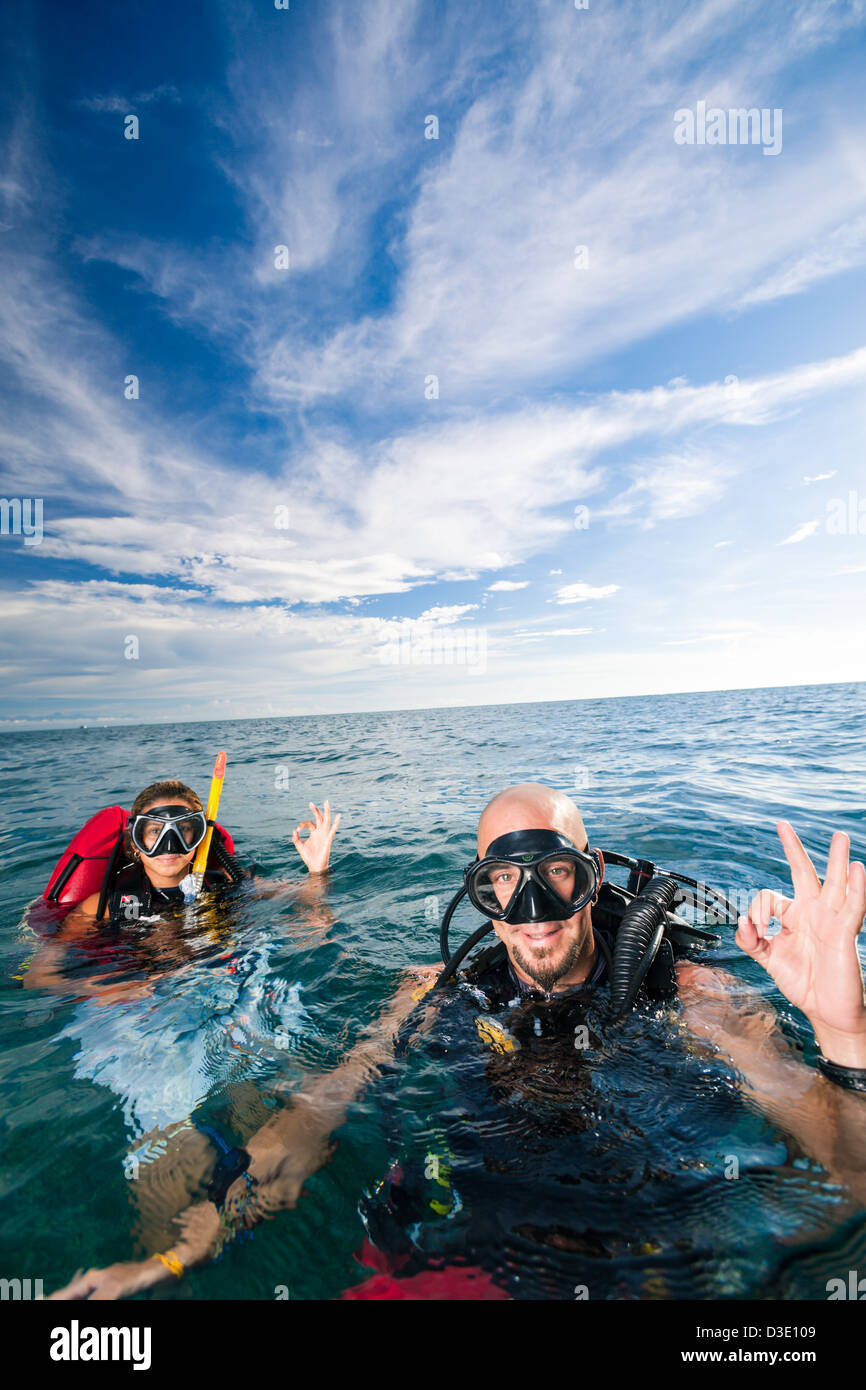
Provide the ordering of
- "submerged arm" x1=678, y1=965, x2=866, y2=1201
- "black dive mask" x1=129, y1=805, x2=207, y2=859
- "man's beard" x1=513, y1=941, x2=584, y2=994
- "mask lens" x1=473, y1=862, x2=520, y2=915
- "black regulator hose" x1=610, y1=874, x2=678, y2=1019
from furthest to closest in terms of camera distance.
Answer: "black dive mask" x1=129, y1=805, x2=207, y2=859, "man's beard" x1=513, y1=941, x2=584, y2=994, "mask lens" x1=473, y1=862, x2=520, y2=915, "black regulator hose" x1=610, y1=874, x2=678, y2=1019, "submerged arm" x1=678, y1=965, x2=866, y2=1201

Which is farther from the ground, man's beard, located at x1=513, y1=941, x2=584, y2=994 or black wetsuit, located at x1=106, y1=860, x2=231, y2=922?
man's beard, located at x1=513, y1=941, x2=584, y2=994

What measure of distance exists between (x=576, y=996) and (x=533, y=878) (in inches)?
30.4

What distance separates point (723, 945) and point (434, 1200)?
3153mm

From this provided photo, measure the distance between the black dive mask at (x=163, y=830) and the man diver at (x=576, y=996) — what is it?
104 inches

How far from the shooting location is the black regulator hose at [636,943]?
255cm

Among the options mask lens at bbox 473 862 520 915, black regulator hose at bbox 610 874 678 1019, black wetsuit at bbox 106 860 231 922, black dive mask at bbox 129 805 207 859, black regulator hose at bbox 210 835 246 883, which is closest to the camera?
black regulator hose at bbox 610 874 678 1019

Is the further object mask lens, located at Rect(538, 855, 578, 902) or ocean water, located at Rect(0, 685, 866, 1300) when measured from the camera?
mask lens, located at Rect(538, 855, 578, 902)

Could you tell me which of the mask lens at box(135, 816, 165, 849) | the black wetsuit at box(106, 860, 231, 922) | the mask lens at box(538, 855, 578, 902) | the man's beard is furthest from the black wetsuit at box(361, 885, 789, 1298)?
the black wetsuit at box(106, 860, 231, 922)

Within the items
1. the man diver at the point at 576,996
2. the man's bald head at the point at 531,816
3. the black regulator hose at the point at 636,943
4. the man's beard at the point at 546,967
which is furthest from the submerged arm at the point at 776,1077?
the man's bald head at the point at 531,816

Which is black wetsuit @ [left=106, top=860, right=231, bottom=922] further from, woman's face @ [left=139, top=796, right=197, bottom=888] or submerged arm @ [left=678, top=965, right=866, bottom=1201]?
submerged arm @ [left=678, top=965, right=866, bottom=1201]

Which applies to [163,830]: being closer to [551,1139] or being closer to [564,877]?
[564,877]

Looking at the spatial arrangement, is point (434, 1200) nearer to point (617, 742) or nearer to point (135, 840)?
point (135, 840)

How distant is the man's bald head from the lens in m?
2.81

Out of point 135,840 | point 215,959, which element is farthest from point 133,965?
point 135,840
